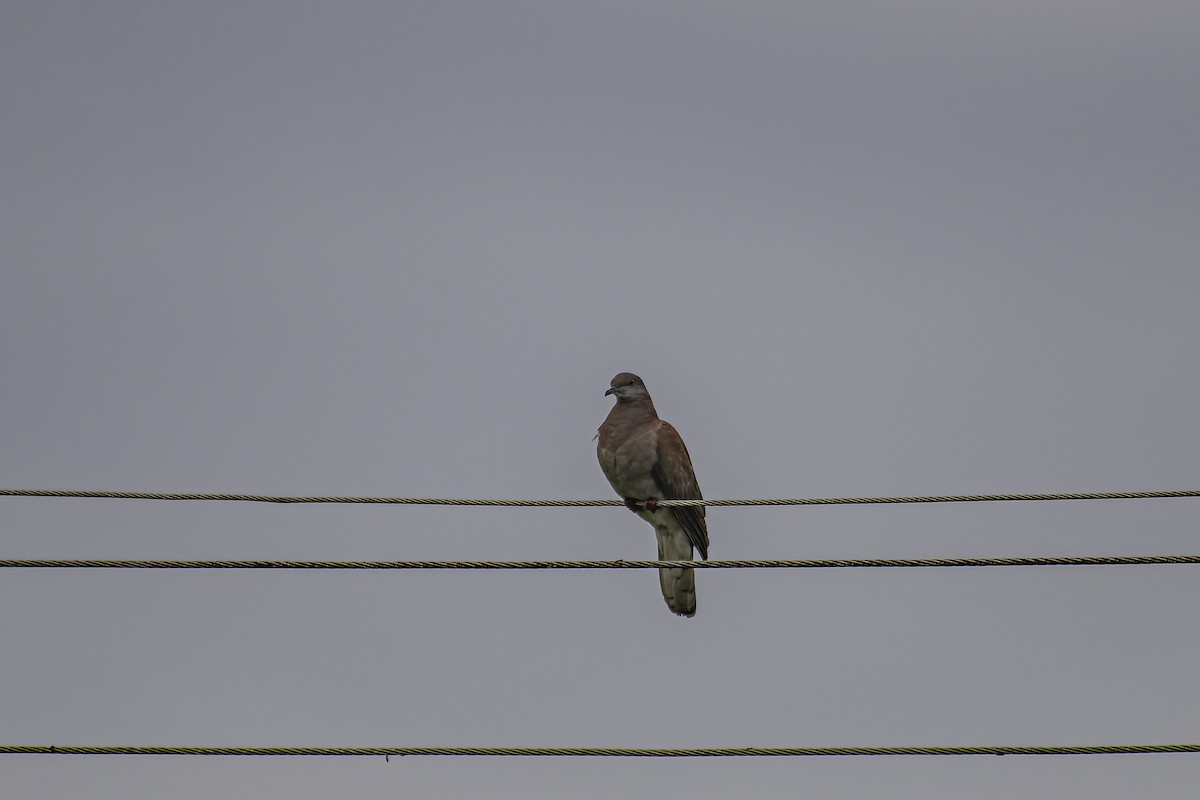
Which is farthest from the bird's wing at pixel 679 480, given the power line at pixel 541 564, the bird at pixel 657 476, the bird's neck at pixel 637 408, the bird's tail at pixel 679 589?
the power line at pixel 541 564

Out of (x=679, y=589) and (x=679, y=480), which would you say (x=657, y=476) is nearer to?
(x=679, y=480)

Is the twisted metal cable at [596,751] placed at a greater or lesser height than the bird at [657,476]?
lesser

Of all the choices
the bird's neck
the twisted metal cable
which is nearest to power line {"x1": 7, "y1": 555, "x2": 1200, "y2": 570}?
the twisted metal cable

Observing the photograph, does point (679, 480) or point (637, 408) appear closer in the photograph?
point (679, 480)

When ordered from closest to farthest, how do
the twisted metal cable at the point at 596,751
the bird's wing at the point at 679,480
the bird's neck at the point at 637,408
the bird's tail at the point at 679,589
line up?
the twisted metal cable at the point at 596,751
the bird's tail at the point at 679,589
the bird's wing at the point at 679,480
the bird's neck at the point at 637,408

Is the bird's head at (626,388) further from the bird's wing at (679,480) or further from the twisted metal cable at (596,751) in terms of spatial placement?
the twisted metal cable at (596,751)

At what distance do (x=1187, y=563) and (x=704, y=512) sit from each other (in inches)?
207

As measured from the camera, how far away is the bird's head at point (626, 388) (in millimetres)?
12531

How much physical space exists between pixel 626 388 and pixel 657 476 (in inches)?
32.2

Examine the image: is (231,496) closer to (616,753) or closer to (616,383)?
(616,753)

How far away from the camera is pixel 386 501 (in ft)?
25.1

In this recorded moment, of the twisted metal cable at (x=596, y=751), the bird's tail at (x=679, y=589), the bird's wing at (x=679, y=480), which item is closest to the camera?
the twisted metal cable at (x=596, y=751)

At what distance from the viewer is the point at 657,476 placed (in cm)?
1198

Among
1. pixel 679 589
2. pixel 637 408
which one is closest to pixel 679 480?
pixel 637 408
